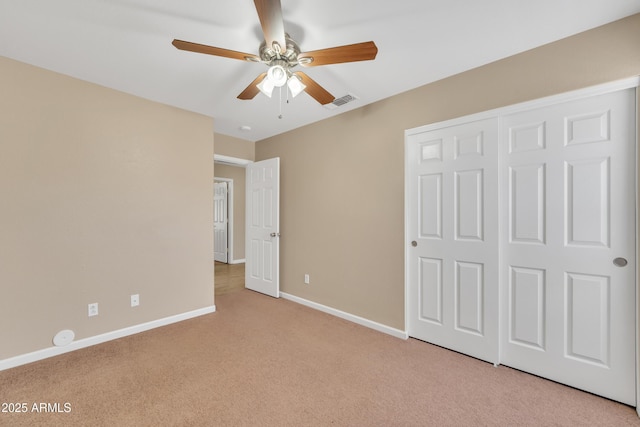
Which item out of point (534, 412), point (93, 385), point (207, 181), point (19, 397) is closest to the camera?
point (534, 412)

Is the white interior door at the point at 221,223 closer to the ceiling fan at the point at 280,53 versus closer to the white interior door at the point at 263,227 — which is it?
the white interior door at the point at 263,227

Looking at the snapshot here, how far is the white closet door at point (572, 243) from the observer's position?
1.76 m

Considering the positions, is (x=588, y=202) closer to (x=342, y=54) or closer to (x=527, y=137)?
(x=527, y=137)

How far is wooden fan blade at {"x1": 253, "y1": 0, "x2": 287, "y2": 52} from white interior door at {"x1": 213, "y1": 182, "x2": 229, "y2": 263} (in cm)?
542

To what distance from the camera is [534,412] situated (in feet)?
5.56

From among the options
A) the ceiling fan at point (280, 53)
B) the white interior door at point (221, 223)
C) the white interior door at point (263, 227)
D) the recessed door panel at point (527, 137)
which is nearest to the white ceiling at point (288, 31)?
the ceiling fan at point (280, 53)

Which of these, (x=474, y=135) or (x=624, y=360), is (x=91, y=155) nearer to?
(x=474, y=135)

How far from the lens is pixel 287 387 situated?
76.3 inches

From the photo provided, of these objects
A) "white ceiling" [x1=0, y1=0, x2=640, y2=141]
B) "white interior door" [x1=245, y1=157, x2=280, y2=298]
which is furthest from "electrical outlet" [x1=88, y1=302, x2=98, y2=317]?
"white ceiling" [x1=0, y1=0, x2=640, y2=141]

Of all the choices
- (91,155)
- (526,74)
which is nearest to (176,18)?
(91,155)

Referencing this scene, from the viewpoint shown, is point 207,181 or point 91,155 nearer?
point 91,155

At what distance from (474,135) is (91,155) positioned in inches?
141

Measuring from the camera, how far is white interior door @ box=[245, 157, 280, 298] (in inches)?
156

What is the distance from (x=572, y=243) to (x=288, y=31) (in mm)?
2517
